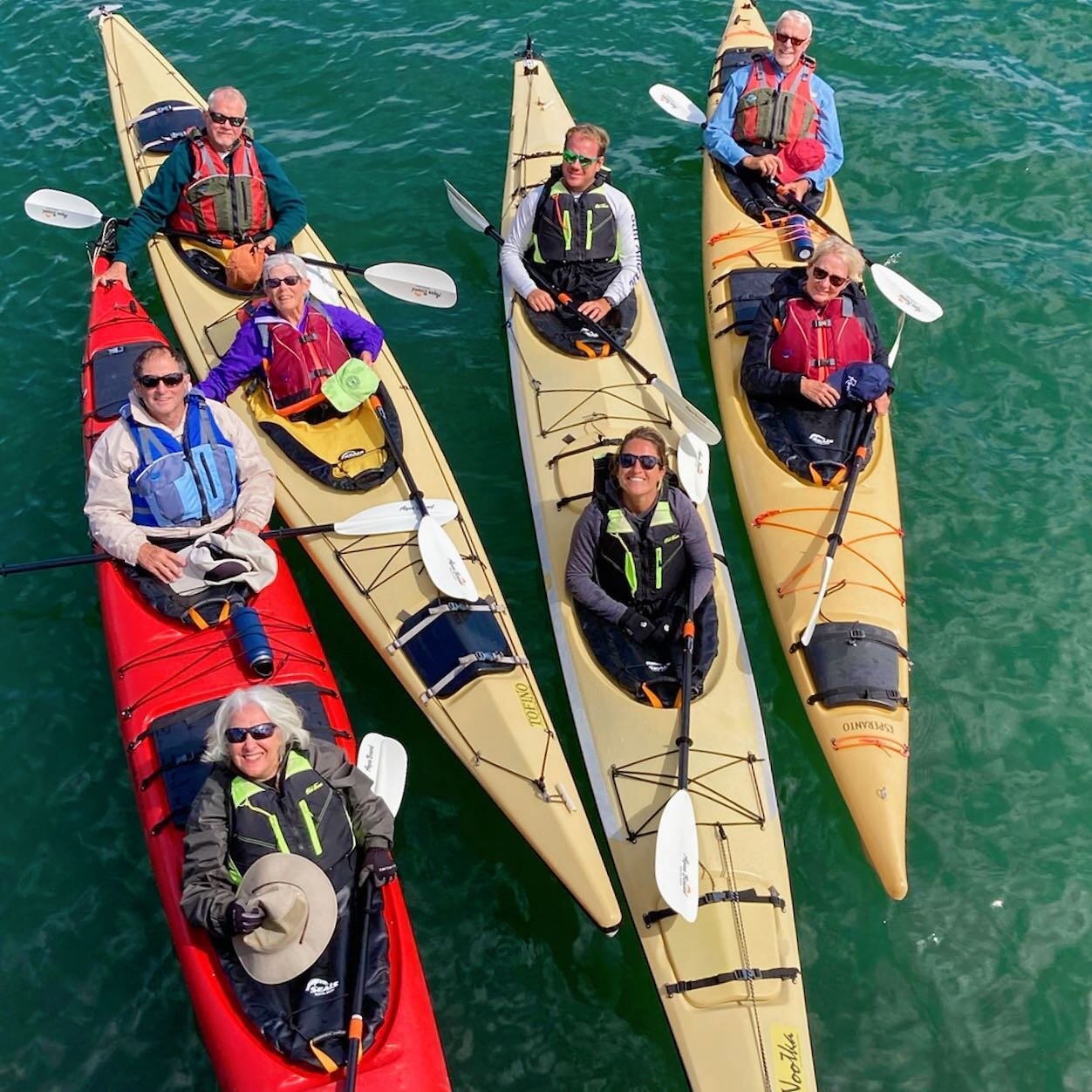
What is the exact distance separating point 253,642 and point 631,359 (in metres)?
2.93

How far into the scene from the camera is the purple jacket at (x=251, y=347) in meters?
5.88

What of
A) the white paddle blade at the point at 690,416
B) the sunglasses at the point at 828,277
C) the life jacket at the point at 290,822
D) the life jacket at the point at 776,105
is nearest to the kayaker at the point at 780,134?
the life jacket at the point at 776,105

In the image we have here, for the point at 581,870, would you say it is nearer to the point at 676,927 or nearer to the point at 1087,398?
the point at 676,927

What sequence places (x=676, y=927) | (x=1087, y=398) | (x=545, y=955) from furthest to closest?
(x=1087, y=398) → (x=545, y=955) → (x=676, y=927)

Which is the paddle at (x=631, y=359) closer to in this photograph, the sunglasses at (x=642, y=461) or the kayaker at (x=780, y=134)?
the sunglasses at (x=642, y=461)

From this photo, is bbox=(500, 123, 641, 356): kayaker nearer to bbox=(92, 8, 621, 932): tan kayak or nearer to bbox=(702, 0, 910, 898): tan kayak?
bbox=(702, 0, 910, 898): tan kayak

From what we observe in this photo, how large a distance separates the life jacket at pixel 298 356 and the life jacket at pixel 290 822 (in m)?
2.73

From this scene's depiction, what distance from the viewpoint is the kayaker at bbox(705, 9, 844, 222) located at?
7715mm

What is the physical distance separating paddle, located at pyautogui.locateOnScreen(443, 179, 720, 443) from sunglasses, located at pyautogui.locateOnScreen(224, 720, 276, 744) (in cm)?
298

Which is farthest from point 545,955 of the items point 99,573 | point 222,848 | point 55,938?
point 99,573

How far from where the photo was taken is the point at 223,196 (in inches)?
275

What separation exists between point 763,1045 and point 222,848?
219 centimetres

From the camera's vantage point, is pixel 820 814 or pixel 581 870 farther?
pixel 820 814

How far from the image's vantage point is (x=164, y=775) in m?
4.41
